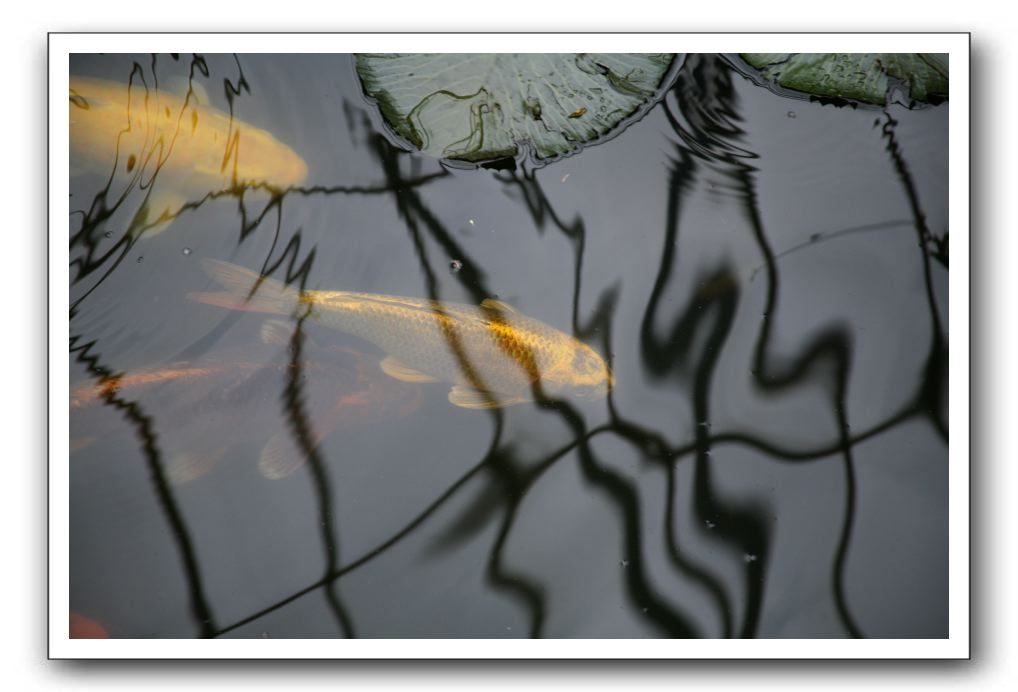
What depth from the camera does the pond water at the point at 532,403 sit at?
123cm

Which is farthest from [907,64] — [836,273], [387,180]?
[387,180]

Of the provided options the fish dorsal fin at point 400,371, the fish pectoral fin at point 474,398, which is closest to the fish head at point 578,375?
the fish pectoral fin at point 474,398

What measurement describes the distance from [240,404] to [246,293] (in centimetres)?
25

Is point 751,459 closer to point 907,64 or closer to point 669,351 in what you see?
point 669,351

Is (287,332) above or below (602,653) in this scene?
above

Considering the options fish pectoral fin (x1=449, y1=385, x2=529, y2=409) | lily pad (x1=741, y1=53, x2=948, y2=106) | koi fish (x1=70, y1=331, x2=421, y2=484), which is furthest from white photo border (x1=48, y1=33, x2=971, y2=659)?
fish pectoral fin (x1=449, y1=385, x2=529, y2=409)

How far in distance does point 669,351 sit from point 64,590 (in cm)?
137

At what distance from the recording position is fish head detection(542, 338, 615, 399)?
50.5 inches

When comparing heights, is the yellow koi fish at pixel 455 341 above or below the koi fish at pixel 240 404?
above

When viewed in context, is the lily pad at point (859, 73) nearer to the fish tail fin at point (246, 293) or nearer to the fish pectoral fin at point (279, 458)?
the fish tail fin at point (246, 293)

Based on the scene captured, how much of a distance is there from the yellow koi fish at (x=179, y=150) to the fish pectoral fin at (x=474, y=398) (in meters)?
0.62

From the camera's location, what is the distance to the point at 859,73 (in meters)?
1.24

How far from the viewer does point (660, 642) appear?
1191 mm

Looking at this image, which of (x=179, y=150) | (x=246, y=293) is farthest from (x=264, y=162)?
(x=246, y=293)
